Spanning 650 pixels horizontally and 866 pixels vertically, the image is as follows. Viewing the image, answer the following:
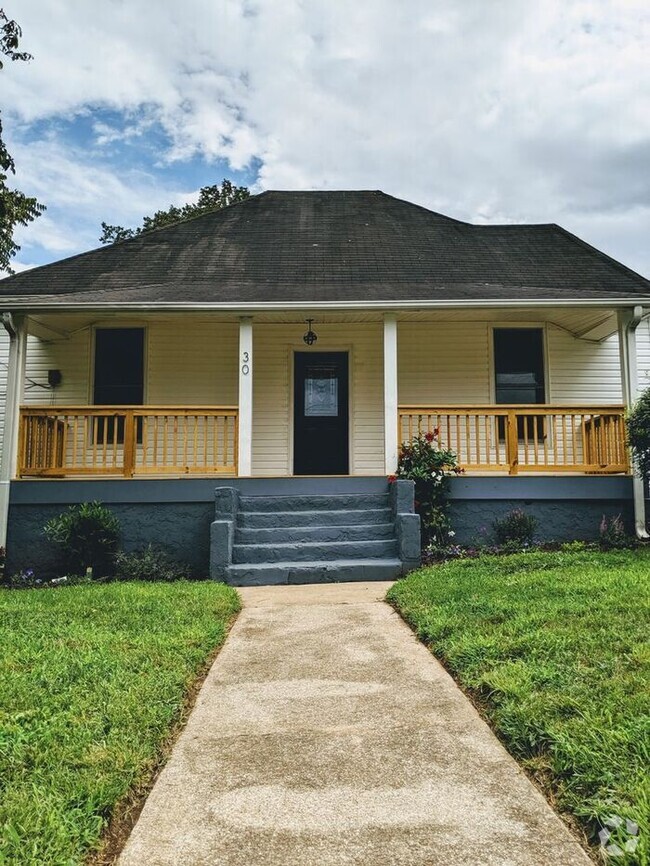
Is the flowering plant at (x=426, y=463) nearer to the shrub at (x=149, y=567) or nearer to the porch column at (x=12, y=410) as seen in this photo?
the shrub at (x=149, y=567)

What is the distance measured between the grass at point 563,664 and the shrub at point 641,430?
1.49 m

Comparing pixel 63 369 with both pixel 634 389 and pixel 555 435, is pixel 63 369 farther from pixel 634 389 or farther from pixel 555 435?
pixel 634 389

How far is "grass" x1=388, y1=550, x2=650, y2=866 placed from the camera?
217cm

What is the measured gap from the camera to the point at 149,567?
7336 mm

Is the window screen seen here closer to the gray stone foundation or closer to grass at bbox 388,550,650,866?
the gray stone foundation

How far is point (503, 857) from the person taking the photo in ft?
6.01

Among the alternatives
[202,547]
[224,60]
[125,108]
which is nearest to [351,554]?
[202,547]

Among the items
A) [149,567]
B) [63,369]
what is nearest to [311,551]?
[149,567]

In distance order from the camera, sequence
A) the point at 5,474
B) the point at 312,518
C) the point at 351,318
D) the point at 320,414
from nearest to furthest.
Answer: the point at 312,518
the point at 5,474
the point at 351,318
the point at 320,414

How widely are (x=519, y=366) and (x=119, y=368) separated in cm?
685

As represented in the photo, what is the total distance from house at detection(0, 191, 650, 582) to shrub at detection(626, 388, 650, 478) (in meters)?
1.08

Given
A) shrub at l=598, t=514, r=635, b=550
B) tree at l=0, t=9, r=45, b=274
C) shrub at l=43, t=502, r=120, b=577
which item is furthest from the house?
tree at l=0, t=9, r=45, b=274

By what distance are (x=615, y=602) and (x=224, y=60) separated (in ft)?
55.7

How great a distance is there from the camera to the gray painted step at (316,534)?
7.40 m
